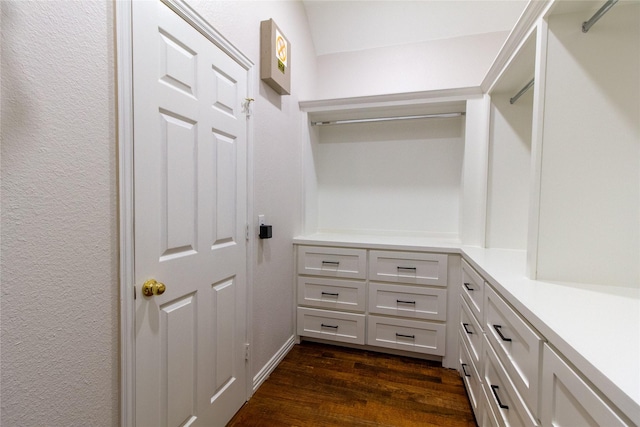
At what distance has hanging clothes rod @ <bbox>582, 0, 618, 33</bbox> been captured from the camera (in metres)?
1.00

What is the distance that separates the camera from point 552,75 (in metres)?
1.17

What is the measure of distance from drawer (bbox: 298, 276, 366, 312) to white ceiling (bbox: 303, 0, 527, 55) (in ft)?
7.47

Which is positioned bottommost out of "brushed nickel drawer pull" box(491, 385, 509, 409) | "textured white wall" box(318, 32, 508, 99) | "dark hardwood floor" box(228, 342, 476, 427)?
"dark hardwood floor" box(228, 342, 476, 427)

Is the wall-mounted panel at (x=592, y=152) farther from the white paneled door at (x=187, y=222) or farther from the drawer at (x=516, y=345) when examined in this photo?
the white paneled door at (x=187, y=222)

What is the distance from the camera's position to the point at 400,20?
8.20 feet

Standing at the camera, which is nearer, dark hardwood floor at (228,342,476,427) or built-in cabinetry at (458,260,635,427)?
built-in cabinetry at (458,260,635,427)

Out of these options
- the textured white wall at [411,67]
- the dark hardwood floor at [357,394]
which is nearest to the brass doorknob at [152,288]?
the dark hardwood floor at [357,394]

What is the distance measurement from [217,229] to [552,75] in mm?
1660

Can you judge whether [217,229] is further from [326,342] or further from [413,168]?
[413,168]

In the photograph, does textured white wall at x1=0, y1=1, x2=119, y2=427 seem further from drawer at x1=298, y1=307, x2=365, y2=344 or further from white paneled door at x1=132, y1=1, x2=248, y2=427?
drawer at x1=298, y1=307, x2=365, y2=344

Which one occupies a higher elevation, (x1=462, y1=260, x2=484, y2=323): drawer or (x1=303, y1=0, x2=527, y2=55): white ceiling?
(x1=303, y1=0, x2=527, y2=55): white ceiling

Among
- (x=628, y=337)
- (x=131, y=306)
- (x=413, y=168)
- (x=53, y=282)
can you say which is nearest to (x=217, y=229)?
(x=131, y=306)

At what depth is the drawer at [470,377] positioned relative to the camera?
145cm

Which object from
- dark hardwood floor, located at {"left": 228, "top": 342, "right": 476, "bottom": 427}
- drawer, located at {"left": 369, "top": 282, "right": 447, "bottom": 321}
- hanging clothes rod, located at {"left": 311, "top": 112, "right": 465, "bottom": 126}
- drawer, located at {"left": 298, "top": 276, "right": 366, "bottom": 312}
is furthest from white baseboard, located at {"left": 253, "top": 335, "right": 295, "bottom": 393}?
hanging clothes rod, located at {"left": 311, "top": 112, "right": 465, "bottom": 126}
